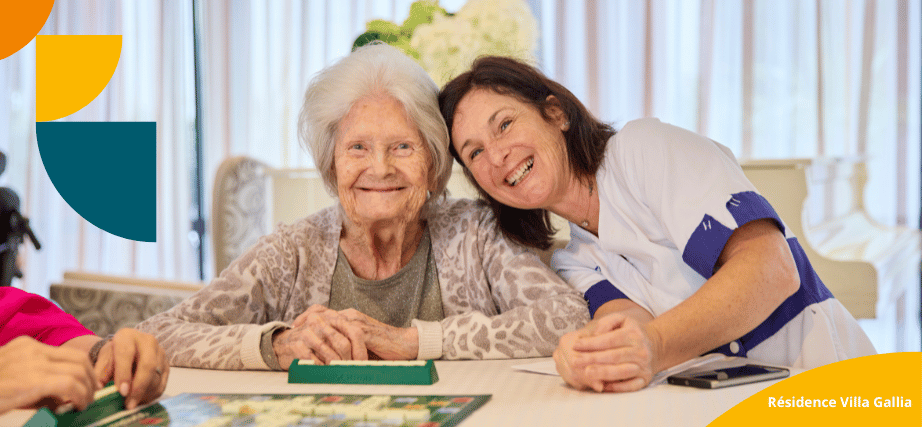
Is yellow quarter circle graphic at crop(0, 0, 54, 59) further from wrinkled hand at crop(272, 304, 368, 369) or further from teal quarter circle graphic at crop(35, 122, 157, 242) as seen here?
wrinkled hand at crop(272, 304, 368, 369)

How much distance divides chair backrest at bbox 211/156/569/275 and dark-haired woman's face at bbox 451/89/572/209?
2.51ft

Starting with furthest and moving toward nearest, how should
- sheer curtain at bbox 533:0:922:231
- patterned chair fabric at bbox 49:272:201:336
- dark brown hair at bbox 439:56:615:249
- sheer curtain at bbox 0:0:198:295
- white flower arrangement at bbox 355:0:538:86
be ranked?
sheer curtain at bbox 0:0:198:295 → sheer curtain at bbox 533:0:922:231 → white flower arrangement at bbox 355:0:538:86 → patterned chair fabric at bbox 49:272:201:336 → dark brown hair at bbox 439:56:615:249

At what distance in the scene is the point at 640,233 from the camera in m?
1.27

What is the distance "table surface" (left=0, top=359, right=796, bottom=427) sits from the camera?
30.0 inches

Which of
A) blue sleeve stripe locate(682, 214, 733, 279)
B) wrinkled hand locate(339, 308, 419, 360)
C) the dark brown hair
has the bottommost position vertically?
wrinkled hand locate(339, 308, 419, 360)

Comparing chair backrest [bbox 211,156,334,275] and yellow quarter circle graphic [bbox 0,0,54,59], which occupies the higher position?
yellow quarter circle graphic [bbox 0,0,54,59]

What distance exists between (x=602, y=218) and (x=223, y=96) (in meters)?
4.55

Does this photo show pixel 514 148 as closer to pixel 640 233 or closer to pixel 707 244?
pixel 640 233

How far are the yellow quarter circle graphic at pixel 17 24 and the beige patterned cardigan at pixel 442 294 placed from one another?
1099 mm

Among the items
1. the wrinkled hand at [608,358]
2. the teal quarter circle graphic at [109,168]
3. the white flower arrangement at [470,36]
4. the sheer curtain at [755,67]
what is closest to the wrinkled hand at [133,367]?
the wrinkled hand at [608,358]

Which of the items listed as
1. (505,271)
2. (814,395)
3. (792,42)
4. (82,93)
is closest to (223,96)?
(82,93)

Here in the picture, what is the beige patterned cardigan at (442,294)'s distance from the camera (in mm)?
1157

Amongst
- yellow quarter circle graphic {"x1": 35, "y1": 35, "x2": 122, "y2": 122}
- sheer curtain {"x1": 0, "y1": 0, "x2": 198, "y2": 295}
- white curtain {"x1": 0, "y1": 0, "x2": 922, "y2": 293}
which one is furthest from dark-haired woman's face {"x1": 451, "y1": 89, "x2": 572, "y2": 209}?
sheer curtain {"x1": 0, "y1": 0, "x2": 198, "y2": 295}

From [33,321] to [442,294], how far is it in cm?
73
